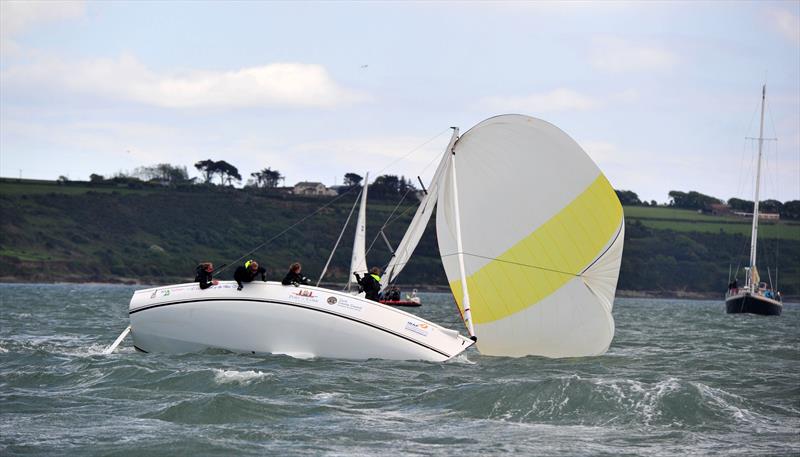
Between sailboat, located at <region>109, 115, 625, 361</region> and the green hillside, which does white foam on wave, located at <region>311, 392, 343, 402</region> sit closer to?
sailboat, located at <region>109, 115, 625, 361</region>

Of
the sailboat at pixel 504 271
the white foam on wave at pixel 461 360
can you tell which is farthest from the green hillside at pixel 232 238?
the white foam on wave at pixel 461 360

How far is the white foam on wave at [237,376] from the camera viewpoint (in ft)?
47.6

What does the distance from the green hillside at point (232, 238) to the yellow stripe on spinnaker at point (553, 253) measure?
90.8 metres

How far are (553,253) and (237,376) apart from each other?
7016 millimetres

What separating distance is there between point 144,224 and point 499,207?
116104 millimetres

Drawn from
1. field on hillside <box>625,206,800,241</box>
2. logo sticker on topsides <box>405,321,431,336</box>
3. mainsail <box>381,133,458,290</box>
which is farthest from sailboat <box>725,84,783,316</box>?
field on hillside <box>625,206,800,241</box>

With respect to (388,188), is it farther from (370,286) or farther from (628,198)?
(370,286)

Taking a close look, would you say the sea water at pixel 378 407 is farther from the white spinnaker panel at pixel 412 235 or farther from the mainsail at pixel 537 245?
the white spinnaker panel at pixel 412 235

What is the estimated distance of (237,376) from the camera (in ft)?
48.4

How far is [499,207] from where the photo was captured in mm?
19938

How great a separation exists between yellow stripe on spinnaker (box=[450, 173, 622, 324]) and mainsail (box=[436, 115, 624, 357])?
0.06ft

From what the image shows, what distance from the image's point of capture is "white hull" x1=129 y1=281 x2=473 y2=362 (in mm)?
17438

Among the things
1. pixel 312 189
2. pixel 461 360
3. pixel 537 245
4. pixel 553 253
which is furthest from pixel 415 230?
pixel 312 189

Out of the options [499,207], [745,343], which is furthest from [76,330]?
[745,343]
